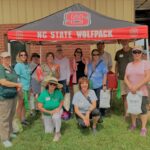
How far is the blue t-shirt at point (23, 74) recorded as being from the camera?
8766 mm

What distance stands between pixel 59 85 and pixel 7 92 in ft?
4.05

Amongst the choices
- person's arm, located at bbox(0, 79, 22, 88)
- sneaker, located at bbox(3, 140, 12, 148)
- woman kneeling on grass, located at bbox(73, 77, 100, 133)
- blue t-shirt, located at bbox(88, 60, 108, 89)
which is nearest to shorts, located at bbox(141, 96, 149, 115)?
woman kneeling on grass, located at bbox(73, 77, 100, 133)

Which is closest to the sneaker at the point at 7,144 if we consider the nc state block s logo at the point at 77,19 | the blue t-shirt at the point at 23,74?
the blue t-shirt at the point at 23,74

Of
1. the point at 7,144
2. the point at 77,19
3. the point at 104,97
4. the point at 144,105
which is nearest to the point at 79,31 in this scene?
the point at 77,19

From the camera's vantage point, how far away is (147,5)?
58.8ft

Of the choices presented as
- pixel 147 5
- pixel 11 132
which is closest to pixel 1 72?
pixel 11 132

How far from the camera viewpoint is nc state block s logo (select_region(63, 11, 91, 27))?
28.7 ft

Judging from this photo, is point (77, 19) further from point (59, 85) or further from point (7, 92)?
point (7, 92)

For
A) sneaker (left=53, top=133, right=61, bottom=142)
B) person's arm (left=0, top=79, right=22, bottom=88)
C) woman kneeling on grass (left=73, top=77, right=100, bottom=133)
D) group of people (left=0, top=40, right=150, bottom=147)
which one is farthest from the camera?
woman kneeling on grass (left=73, top=77, right=100, bottom=133)

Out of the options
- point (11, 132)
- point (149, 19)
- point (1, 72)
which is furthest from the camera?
point (149, 19)

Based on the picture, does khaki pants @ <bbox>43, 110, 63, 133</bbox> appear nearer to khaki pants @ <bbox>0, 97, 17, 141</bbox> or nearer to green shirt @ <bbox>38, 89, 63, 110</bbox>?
green shirt @ <bbox>38, 89, 63, 110</bbox>

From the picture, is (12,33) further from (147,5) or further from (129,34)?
(147,5)

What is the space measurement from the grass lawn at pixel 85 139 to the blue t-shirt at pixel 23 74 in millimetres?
923

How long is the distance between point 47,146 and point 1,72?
1.58 meters
